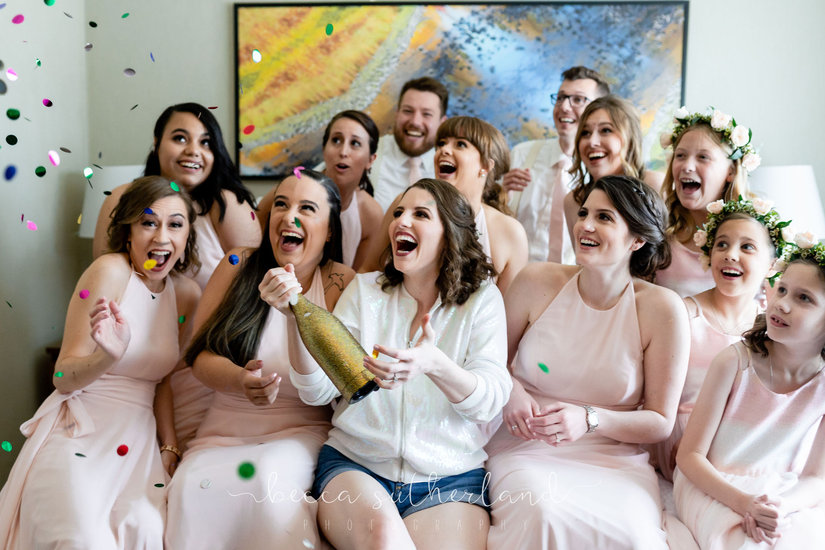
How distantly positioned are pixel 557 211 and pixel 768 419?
1.51 meters

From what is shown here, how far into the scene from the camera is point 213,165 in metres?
2.84

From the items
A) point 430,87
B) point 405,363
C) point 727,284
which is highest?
point 430,87

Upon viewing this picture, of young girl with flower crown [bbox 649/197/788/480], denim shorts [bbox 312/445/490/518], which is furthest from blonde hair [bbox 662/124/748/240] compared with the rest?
denim shorts [bbox 312/445/490/518]

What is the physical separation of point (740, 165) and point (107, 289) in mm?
2174

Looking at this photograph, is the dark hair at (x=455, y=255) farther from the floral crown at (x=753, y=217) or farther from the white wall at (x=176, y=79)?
the white wall at (x=176, y=79)

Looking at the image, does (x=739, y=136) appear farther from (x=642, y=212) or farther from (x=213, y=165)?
(x=213, y=165)

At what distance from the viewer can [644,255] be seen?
2.20 meters

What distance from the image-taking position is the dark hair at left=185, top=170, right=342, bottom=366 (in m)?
2.14

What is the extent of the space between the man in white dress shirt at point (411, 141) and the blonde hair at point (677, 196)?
4.16 feet

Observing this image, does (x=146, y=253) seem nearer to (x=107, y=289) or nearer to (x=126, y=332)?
(x=107, y=289)

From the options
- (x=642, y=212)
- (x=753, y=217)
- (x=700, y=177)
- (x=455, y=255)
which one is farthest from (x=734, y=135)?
(x=455, y=255)

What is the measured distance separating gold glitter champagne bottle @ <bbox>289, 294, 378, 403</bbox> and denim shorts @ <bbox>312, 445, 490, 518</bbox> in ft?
0.88

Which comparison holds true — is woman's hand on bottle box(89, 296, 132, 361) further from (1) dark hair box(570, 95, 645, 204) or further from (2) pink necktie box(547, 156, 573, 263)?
(2) pink necktie box(547, 156, 573, 263)

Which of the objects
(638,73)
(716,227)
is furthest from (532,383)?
(638,73)
